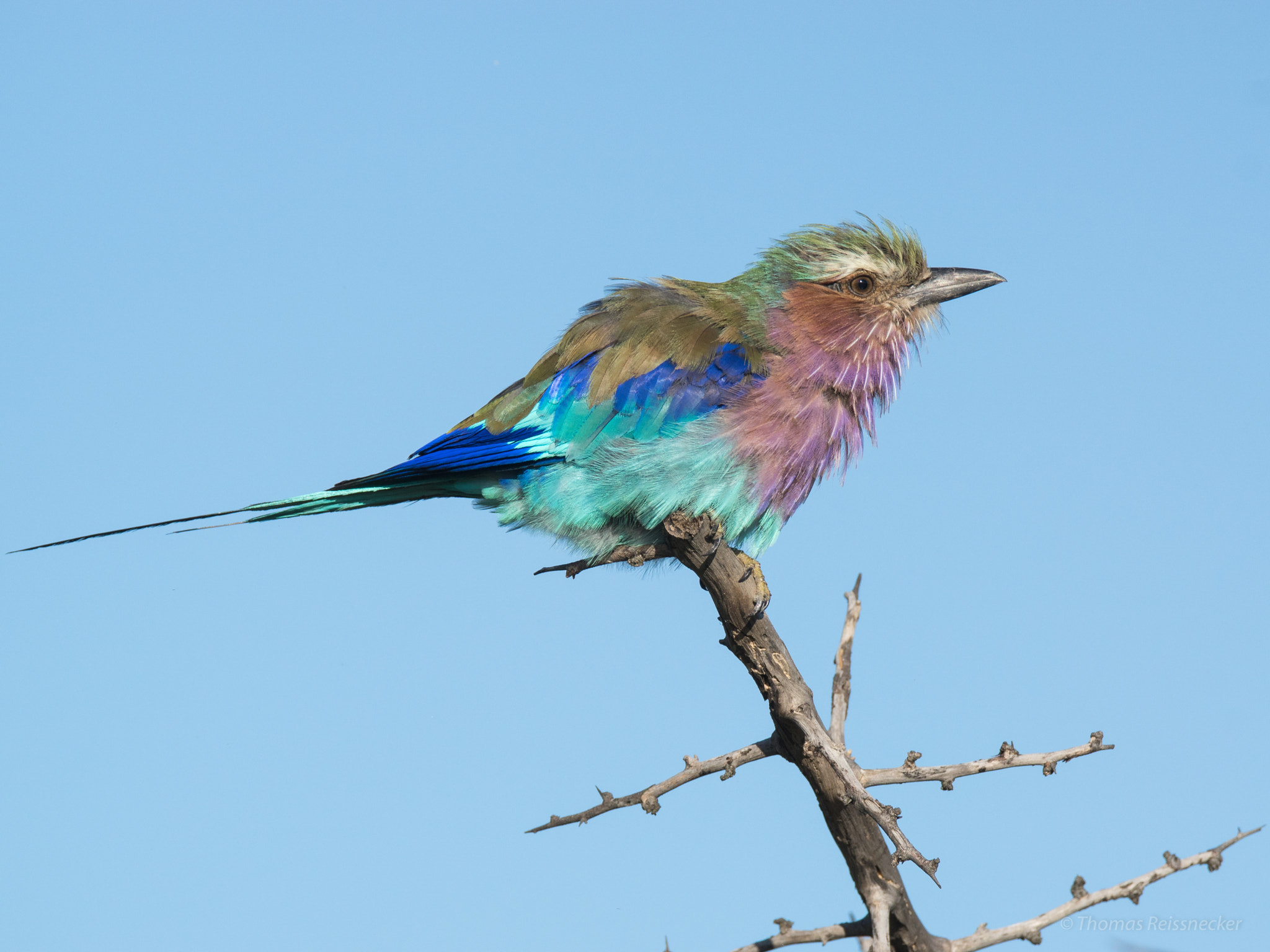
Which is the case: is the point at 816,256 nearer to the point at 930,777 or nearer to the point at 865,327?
the point at 865,327

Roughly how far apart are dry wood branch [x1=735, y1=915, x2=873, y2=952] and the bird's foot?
116cm

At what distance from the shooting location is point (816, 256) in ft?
20.3

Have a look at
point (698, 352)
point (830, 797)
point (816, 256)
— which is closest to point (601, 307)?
point (698, 352)

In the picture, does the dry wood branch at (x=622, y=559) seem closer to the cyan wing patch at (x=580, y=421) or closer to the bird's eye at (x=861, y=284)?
the cyan wing patch at (x=580, y=421)

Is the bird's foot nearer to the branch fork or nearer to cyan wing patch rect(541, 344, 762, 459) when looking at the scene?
the branch fork

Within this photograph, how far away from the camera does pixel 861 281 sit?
20.3ft

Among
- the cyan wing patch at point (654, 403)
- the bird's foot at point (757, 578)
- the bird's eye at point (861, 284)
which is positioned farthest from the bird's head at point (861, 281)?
the bird's foot at point (757, 578)

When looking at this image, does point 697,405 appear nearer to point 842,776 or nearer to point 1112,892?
point 842,776

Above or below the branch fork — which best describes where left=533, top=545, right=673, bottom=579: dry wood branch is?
above

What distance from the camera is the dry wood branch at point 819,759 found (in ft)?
12.6

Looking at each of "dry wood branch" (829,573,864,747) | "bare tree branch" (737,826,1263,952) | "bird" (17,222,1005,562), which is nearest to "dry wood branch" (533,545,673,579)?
"bird" (17,222,1005,562)

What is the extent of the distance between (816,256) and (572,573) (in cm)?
219

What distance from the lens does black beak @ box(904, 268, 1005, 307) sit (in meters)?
6.28

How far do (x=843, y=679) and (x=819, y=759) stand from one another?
37 cm
